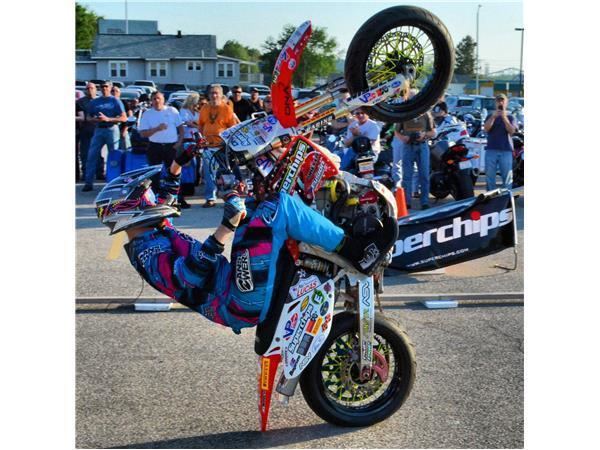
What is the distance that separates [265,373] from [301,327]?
0.33m

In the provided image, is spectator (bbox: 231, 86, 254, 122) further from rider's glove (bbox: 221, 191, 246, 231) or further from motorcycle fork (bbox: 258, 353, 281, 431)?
rider's glove (bbox: 221, 191, 246, 231)

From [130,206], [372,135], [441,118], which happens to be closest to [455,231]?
[130,206]

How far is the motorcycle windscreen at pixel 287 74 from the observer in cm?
402

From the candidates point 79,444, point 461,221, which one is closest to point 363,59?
point 79,444

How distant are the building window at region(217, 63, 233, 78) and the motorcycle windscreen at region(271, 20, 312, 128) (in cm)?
5040

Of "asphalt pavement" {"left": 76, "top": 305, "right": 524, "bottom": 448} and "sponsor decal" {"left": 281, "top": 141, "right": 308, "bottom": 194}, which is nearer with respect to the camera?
"sponsor decal" {"left": 281, "top": 141, "right": 308, "bottom": 194}

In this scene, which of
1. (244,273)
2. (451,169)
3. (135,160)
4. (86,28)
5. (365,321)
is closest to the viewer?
(244,273)

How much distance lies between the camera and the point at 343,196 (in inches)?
181

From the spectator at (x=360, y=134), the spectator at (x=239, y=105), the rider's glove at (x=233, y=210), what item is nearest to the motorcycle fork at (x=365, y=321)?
the rider's glove at (x=233, y=210)

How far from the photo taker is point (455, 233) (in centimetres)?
772

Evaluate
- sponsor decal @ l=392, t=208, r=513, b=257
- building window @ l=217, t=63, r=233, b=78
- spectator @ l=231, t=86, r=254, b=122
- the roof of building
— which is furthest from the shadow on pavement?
building window @ l=217, t=63, r=233, b=78

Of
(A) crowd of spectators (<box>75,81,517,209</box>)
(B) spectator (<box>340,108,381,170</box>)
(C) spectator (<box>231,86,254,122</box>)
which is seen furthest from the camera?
(C) spectator (<box>231,86,254,122</box>)

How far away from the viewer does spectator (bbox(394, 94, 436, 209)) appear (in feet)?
38.5

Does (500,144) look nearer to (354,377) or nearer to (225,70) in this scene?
(354,377)
